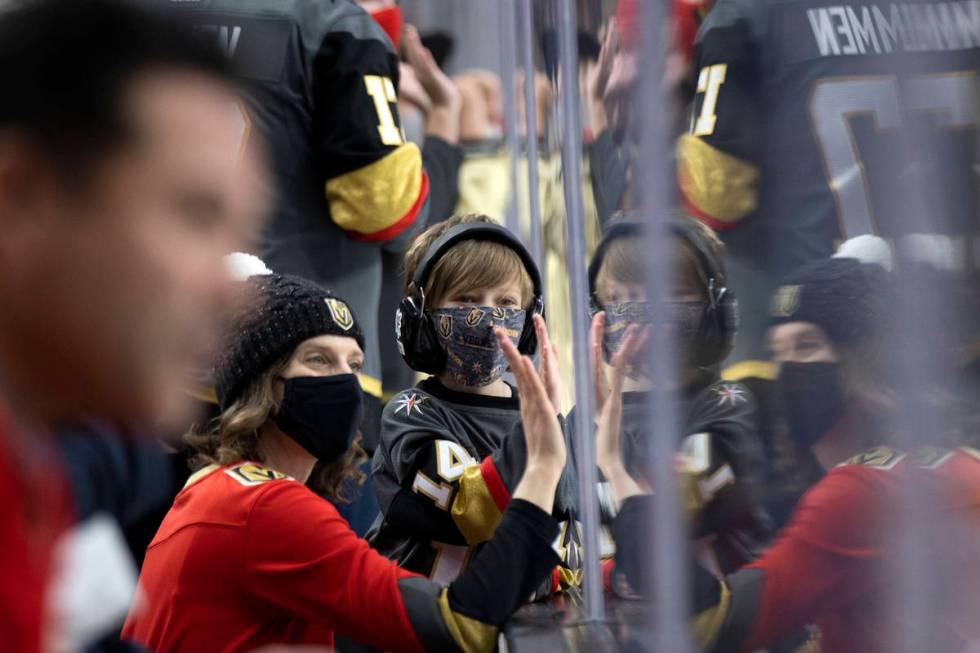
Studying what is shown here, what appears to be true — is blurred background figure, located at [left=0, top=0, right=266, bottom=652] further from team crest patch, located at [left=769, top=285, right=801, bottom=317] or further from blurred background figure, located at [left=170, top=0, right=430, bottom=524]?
blurred background figure, located at [left=170, top=0, right=430, bottom=524]

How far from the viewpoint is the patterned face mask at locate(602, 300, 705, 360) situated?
0.74 m

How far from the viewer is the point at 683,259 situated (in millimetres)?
746

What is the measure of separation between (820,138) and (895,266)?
0.08 meters

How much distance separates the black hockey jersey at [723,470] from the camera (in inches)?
24.7

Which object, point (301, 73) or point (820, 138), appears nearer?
point (820, 138)

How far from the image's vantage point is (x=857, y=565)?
20.3 inches

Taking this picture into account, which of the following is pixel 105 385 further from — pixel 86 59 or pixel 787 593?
pixel 787 593

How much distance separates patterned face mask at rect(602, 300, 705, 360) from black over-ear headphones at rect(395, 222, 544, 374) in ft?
2.09

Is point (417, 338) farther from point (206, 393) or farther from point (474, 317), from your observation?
point (206, 393)

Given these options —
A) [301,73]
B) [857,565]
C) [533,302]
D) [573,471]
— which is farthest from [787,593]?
[301,73]

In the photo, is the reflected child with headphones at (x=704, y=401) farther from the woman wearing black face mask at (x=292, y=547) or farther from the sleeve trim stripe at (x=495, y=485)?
the sleeve trim stripe at (x=495, y=485)

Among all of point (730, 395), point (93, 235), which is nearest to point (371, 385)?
point (730, 395)

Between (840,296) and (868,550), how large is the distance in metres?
0.11

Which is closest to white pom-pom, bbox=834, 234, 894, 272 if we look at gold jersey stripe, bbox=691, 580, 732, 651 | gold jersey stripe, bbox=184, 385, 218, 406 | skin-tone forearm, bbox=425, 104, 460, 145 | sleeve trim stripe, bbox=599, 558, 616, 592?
gold jersey stripe, bbox=691, 580, 732, 651
